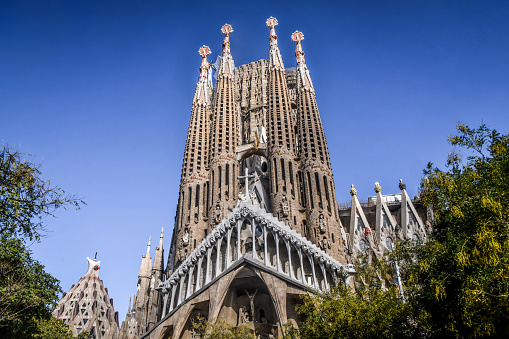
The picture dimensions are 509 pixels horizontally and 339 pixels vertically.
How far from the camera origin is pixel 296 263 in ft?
82.5

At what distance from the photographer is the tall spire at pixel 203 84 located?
36.9 m

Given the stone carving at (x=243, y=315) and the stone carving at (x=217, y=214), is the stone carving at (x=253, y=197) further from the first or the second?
the stone carving at (x=243, y=315)

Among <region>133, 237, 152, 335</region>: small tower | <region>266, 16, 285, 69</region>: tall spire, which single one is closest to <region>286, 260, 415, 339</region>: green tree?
<region>133, 237, 152, 335</region>: small tower

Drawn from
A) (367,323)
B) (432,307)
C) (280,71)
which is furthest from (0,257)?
(280,71)

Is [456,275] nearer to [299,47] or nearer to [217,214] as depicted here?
[217,214]

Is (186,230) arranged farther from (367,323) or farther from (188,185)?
(367,323)

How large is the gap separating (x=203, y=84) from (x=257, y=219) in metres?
17.3

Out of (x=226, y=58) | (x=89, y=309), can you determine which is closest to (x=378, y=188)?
(x=226, y=58)

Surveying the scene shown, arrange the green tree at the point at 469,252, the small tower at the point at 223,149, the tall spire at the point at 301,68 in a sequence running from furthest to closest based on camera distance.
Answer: the tall spire at the point at 301,68 < the small tower at the point at 223,149 < the green tree at the point at 469,252

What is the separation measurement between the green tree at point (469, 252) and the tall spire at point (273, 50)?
25.2 m

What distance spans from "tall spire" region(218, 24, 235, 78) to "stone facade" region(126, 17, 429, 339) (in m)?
0.13

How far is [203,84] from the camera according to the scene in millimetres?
38438

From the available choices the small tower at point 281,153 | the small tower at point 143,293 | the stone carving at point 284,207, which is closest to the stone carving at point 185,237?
the small tower at point 281,153

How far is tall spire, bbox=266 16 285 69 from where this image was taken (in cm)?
3738
